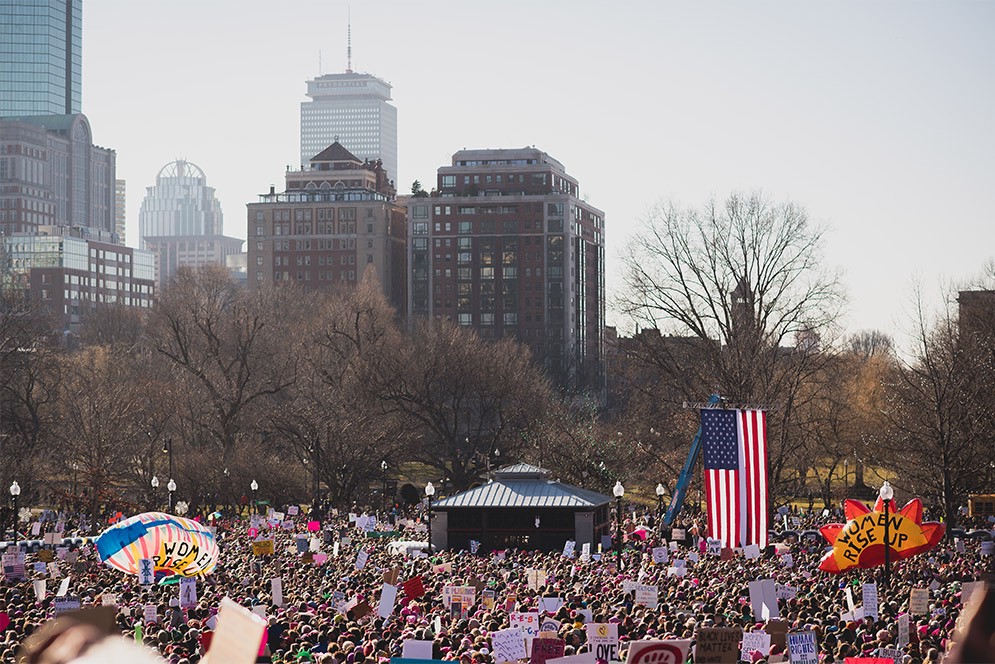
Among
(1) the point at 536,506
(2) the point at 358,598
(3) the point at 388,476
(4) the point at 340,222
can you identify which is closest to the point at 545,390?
(3) the point at 388,476

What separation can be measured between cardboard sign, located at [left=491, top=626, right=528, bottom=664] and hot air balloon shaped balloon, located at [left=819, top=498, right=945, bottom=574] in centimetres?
1540

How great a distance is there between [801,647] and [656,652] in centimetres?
350

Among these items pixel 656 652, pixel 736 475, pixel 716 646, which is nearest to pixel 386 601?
pixel 716 646

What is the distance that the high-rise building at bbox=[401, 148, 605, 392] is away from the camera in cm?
15500

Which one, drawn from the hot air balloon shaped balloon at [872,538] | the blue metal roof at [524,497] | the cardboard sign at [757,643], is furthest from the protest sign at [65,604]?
the blue metal roof at [524,497]

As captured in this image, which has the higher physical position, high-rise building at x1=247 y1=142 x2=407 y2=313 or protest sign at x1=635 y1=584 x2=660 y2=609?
high-rise building at x1=247 y1=142 x2=407 y2=313

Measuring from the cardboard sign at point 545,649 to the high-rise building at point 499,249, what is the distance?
13635 centimetres

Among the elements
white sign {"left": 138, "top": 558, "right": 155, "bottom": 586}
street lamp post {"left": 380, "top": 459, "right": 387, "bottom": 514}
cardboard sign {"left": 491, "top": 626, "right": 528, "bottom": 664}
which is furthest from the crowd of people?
street lamp post {"left": 380, "top": 459, "right": 387, "bottom": 514}

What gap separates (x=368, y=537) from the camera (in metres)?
48.4

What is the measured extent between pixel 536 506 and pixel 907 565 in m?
17.3

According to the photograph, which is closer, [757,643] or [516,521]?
[757,643]

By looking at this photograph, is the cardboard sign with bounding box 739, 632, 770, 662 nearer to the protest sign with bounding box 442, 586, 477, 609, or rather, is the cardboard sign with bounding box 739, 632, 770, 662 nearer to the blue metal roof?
the protest sign with bounding box 442, 586, 477, 609

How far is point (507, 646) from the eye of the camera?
16047mm

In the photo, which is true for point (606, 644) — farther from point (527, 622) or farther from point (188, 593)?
point (188, 593)
